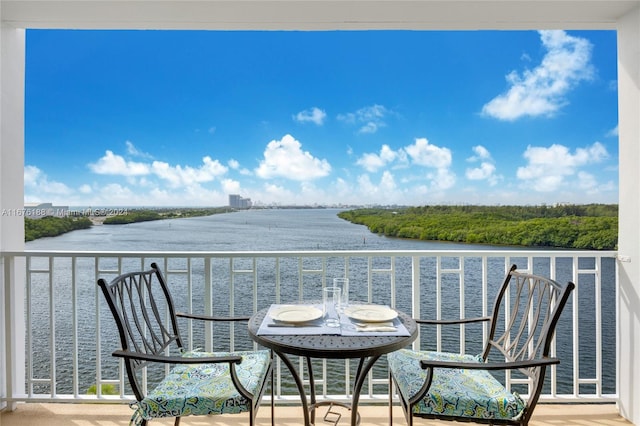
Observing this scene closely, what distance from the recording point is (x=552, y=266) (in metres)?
2.34

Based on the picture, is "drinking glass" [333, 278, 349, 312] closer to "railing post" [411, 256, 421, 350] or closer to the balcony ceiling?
"railing post" [411, 256, 421, 350]

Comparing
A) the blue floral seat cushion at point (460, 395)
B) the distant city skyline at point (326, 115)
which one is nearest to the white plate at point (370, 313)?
the blue floral seat cushion at point (460, 395)

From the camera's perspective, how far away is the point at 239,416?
2.34 meters

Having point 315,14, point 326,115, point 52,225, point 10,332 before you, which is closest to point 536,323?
point 315,14

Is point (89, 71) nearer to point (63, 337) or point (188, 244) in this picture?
point (188, 244)

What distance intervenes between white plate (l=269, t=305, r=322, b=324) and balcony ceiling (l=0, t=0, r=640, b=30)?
1.87m

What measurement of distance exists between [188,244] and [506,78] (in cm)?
1262

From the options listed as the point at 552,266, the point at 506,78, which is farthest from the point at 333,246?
the point at 506,78

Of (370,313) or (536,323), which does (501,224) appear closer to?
(536,323)

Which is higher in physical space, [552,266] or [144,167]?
[144,167]

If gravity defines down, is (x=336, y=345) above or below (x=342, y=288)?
below

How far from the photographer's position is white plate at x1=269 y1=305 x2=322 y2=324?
1.66 meters

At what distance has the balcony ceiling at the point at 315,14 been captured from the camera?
2213mm

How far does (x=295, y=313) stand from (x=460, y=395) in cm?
82
